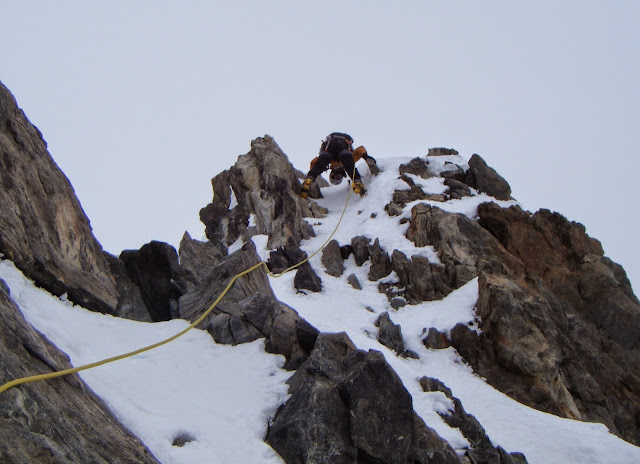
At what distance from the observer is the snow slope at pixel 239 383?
272 inches

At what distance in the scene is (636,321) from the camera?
1590 cm

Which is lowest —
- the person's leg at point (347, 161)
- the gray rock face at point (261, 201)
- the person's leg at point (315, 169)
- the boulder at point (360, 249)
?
the boulder at point (360, 249)

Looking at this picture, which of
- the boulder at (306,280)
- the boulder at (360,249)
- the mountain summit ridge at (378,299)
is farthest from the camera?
the boulder at (360,249)

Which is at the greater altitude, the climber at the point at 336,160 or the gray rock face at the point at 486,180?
the gray rock face at the point at 486,180

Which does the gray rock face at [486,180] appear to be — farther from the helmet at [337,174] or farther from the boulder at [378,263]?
the boulder at [378,263]

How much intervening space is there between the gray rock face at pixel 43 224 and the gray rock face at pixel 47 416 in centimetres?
344

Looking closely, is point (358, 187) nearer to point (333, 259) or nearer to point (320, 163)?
point (320, 163)

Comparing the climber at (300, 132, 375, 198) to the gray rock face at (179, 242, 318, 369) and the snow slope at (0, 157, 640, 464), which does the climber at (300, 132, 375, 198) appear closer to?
the snow slope at (0, 157, 640, 464)

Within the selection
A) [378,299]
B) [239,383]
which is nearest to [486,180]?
[378,299]

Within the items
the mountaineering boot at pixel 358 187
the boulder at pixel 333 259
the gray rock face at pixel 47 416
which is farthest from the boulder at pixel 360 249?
the gray rock face at pixel 47 416

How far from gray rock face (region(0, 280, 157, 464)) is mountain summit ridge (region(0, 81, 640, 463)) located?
3 centimetres

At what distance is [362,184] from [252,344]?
14130 mm

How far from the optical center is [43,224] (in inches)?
407

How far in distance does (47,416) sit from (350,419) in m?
3.87
